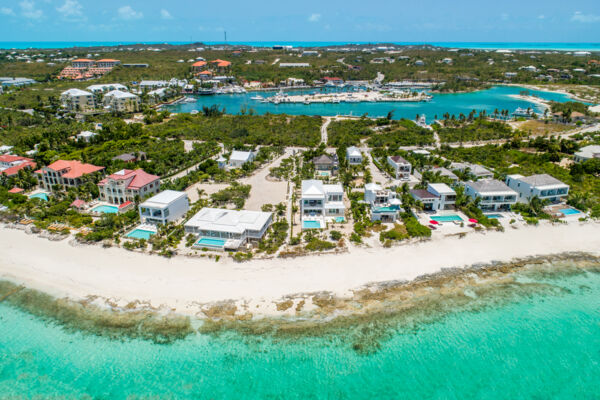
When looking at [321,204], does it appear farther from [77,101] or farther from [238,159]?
[77,101]

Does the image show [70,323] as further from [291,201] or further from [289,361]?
[291,201]

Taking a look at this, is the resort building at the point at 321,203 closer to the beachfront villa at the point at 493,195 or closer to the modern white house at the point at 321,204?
the modern white house at the point at 321,204

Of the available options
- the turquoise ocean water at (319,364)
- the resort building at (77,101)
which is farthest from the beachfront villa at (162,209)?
the resort building at (77,101)

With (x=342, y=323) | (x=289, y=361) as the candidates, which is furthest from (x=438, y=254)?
(x=289, y=361)

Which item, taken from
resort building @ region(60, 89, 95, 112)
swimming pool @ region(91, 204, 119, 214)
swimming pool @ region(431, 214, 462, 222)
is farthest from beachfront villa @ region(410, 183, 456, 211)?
resort building @ region(60, 89, 95, 112)

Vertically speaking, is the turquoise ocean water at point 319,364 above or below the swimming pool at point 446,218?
below

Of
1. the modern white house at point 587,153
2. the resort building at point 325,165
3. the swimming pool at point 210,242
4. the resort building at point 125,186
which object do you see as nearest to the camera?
the swimming pool at point 210,242
